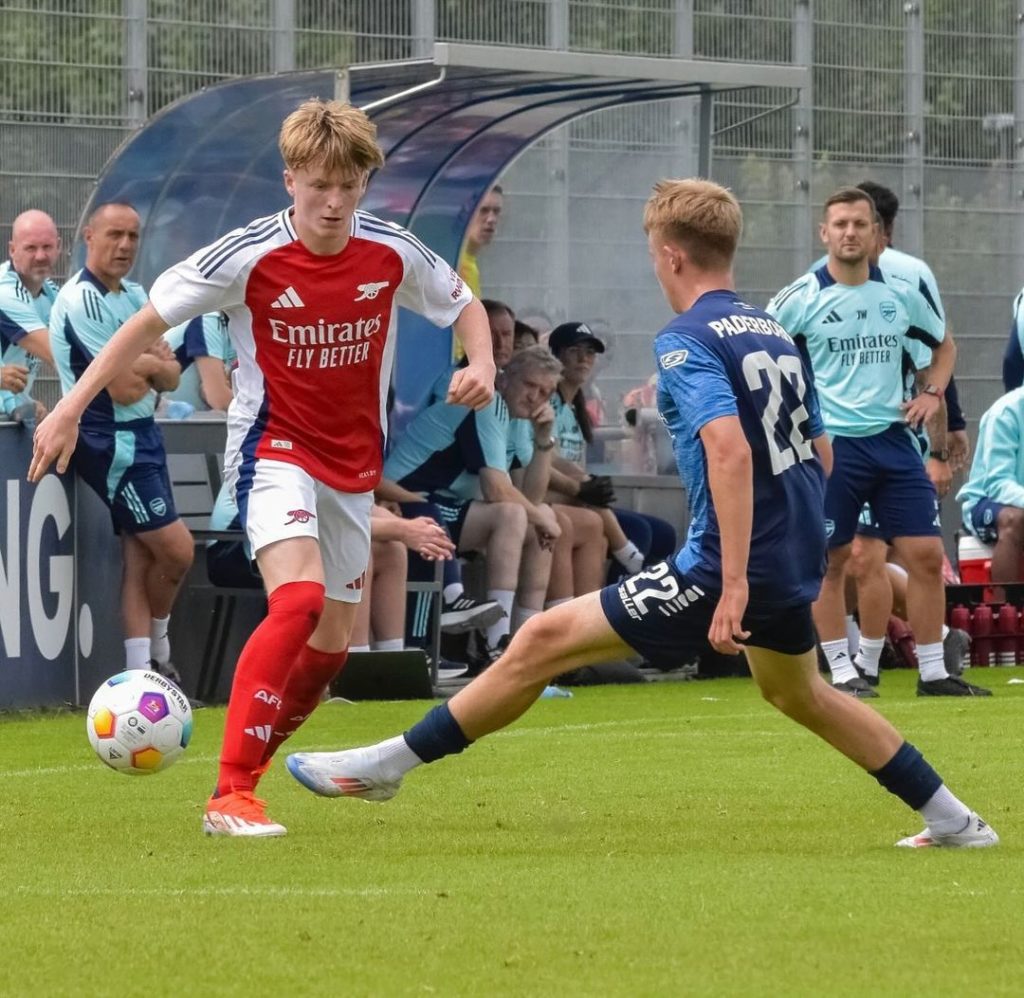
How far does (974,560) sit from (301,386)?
33.3 feet

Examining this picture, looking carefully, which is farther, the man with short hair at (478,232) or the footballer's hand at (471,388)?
the man with short hair at (478,232)

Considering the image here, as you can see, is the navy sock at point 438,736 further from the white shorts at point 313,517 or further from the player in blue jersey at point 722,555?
the white shorts at point 313,517

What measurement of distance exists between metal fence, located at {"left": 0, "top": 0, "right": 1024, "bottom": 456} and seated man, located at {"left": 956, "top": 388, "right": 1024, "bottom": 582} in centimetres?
228

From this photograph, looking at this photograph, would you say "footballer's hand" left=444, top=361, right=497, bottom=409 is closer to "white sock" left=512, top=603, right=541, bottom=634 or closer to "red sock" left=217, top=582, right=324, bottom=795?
"red sock" left=217, top=582, right=324, bottom=795

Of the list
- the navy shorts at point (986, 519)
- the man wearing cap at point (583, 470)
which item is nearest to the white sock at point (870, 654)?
the man wearing cap at point (583, 470)

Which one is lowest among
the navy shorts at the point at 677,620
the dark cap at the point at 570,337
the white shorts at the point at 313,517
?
the navy shorts at the point at 677,620

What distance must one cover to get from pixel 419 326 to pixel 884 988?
10.1m

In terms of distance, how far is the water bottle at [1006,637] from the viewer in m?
15.1

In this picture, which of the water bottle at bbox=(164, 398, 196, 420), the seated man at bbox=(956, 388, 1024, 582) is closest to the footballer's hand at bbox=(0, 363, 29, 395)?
the water bottle at bbox=(164, 398, 196, 420)

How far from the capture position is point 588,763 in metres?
8.92

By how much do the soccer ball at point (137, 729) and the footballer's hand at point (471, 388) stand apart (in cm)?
131

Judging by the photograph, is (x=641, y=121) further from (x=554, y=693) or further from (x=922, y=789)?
(x=922, y=789)

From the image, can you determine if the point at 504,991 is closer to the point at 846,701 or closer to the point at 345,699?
the point at 846,701

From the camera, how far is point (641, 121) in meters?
15.9
